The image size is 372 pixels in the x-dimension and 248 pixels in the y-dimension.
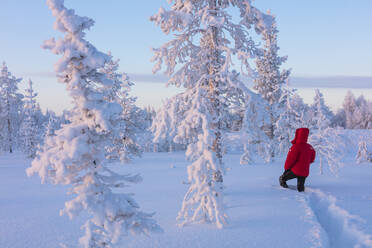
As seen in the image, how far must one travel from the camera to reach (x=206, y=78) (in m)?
6.41

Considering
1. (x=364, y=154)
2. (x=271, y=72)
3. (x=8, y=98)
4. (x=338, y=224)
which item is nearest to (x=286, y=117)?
(x=271, y=72)

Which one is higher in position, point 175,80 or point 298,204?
point 175,80

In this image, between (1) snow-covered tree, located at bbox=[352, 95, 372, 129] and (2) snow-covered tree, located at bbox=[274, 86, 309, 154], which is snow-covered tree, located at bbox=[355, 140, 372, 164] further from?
(1) snow-covered tree, located at bbox=[352, 95, 372, 129]

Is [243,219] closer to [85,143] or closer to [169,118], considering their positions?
[169,118]

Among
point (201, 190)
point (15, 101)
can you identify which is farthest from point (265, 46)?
point (15, 101)

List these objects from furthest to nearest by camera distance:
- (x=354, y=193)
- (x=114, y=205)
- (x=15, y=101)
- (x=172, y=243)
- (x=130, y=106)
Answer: (x=15, y=101) → (x=130, y=106) → (x=354, y=193) → (x=172, y=243) → (x=114, y=205)

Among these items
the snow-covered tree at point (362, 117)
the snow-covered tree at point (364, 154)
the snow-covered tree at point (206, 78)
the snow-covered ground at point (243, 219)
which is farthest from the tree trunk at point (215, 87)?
the snow-covered tree at point (362, 117)

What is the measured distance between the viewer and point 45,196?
9.20m

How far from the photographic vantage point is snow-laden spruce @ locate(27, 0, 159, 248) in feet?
11.8

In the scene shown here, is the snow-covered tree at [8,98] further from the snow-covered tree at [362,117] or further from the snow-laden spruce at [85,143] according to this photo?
the snow-covered tree at [362,117]

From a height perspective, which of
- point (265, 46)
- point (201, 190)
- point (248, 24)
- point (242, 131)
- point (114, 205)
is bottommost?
point (201, 190)

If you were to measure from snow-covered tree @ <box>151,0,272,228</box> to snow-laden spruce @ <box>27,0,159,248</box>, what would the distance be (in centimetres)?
227

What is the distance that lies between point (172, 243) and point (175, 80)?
4024 mm

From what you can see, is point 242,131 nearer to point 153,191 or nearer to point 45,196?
point 153,191
